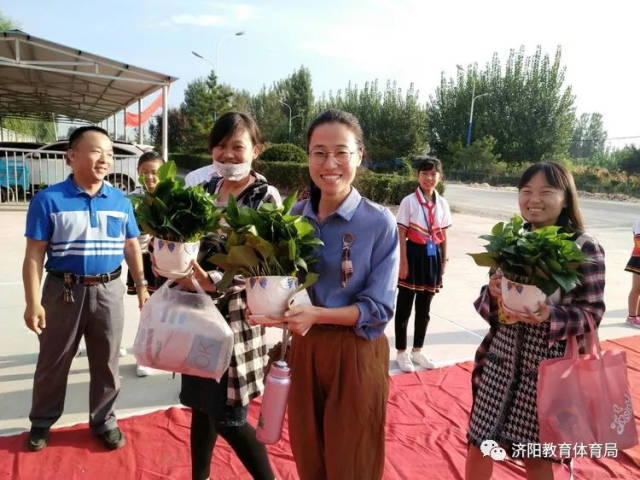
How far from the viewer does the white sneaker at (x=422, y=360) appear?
385 cm

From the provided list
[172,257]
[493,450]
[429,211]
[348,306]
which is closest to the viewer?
[348,306]

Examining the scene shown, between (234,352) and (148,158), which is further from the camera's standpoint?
(148,158)

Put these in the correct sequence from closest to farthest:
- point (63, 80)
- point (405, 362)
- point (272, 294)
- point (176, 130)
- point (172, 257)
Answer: point (272, 294), point (172, 257), point (405, 362), point (63, 80), point (176, 130)

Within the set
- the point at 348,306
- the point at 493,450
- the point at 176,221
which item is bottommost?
the point at 493,450

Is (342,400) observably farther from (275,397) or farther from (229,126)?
(229,126)

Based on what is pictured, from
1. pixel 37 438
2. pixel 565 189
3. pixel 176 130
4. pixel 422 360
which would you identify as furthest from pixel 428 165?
pixel 176 130

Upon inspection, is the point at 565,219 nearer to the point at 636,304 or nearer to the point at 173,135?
the point at 636,304

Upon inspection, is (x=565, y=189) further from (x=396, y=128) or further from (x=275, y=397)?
(x=396, y=128)

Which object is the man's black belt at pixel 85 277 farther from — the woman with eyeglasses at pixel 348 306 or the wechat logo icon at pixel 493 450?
the wechat logo icon at pixel 493 450

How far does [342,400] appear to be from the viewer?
1590 mm

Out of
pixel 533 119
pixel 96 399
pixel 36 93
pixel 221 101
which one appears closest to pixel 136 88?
pixel 36 93

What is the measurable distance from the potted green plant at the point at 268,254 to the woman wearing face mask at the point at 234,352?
1.12 feet

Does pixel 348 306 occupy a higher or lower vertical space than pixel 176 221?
lower

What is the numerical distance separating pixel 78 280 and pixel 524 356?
2193 millimetres
